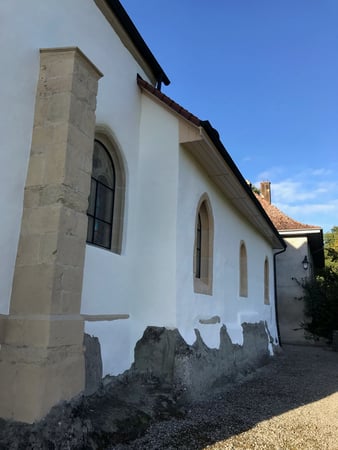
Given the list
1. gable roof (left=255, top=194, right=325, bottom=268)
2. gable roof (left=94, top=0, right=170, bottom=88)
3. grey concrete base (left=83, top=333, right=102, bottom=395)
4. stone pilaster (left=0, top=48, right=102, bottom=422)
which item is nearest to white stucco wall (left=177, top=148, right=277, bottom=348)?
grey concrete base (left=83, top=333, right=102, bottom=395)

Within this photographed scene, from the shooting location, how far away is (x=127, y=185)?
5.66 meters

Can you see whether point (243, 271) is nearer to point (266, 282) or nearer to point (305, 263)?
point (266, 282)

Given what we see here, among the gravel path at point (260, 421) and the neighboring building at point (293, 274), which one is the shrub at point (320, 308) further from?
the gravel path at point (260, 421)

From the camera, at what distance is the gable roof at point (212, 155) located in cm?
567

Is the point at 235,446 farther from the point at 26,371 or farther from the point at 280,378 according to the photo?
the point at 280,378

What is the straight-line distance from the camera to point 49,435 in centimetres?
302

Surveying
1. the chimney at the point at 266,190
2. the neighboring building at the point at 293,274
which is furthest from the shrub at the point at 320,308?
the chimney at the point at 266,190

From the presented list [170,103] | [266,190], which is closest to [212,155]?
[170,103]

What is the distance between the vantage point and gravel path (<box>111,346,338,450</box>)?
395 cm

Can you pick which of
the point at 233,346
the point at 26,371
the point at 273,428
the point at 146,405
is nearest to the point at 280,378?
the point at 233,346

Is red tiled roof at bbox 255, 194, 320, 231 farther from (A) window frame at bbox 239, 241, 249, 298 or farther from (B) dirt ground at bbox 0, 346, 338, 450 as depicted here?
(B) dirt ground at bbox 0, 346, 338, 450

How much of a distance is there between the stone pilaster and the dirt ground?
186 mm

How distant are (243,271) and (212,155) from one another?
15.3ft

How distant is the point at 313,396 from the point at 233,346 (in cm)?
187
